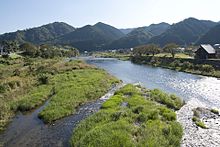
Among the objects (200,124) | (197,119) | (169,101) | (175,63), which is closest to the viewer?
(200,124)

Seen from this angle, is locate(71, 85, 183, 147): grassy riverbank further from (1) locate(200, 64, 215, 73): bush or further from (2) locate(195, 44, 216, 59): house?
(2) locate(195, 44, 216, 59): house

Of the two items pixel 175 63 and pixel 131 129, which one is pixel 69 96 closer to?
pixel 131 129

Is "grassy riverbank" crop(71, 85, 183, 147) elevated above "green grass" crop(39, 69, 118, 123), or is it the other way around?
"grassy riverbank" crop(71, 85, 183, 147)

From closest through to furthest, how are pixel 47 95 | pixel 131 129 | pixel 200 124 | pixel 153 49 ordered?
pixel 131 129, pixel 200 124, pixel 47 95, pixel 153 49

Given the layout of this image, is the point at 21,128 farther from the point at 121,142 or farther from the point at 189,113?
the point at 189,113

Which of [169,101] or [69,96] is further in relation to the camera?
[69,96]

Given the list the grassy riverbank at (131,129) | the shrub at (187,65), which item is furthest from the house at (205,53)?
the grassy riverbank at (131,129)

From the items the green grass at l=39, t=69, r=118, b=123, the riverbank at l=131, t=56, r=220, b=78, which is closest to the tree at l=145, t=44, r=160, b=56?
the riverbank at l=131, t=56, r=220, b=78

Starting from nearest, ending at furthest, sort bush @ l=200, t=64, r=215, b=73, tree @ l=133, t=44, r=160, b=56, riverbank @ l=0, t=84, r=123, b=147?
1. riverbank @ l=0, t=84, r=123, b=147
2. bush @ l=200, t=64, r=215, b=73
3. tree @ l=133, t=44, r=160, b=56

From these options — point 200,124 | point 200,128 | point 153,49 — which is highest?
point 153,49

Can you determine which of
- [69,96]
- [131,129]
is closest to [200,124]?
[131,129]

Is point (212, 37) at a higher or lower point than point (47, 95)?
higher

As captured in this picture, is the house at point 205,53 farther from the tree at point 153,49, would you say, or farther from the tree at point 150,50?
the tree at point 150,50

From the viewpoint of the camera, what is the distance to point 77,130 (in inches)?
896
